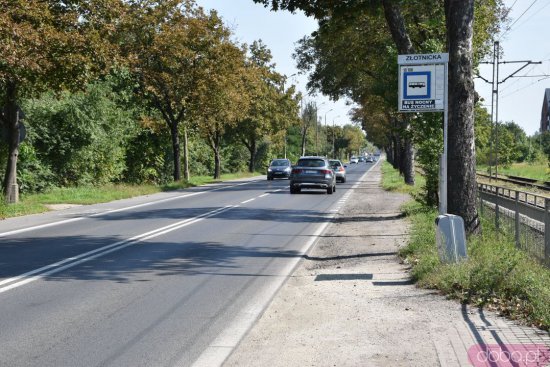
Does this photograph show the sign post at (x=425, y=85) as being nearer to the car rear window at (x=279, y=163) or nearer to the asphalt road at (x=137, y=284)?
the asphalt road at (x=137, y=284)

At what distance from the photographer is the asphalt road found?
5.67 m

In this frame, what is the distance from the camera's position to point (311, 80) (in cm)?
3500

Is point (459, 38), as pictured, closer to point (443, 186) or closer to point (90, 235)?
point (443, 186)

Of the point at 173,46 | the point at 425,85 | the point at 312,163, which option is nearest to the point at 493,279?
the point at 425,85

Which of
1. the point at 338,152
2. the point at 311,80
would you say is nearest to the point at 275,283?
the point at 311,80

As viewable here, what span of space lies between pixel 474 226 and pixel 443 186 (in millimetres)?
1321

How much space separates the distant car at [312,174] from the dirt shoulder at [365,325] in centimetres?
1893

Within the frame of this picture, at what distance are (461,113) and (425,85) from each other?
95cm

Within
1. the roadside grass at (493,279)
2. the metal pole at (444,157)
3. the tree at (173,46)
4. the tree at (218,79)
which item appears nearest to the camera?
the roadside grass at (493,279)

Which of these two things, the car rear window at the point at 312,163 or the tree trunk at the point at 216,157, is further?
the tree trunk at the point at 216,157

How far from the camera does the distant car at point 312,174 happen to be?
2898 cm

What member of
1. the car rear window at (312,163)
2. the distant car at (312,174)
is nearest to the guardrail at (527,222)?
the distant car at (312,174)

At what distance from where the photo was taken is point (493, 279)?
7.27 m

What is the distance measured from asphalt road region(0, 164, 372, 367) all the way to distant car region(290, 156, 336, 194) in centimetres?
1126
